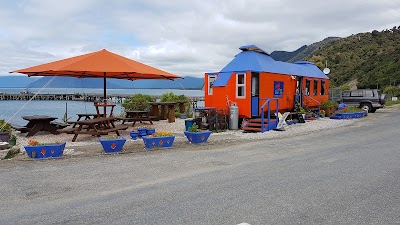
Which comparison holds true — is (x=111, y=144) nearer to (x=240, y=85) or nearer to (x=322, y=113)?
(x=240, y=85)

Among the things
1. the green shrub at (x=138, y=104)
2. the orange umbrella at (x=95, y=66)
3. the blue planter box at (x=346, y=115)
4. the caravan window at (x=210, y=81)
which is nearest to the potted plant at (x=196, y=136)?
the orange umbrella at (x=95, y=66)

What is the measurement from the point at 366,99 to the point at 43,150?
2263 cm

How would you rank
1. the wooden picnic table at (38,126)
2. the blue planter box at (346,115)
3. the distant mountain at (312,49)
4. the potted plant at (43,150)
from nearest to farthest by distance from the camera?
the potted plant at (43,150) < the wooden picnic table at (38,126) < the blue planter box at (346,115) < the distant mountain at (312,49)

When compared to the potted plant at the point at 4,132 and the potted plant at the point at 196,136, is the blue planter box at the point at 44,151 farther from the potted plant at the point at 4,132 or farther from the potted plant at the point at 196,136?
the potted plant at the point at 196,136

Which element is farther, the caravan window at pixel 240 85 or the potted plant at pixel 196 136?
the caravan window at pixel 240 85

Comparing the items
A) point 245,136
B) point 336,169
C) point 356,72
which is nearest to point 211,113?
point 245,136

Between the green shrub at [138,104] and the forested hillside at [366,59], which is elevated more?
the forested hillside at [366,59]

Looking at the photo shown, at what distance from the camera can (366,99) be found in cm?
2473

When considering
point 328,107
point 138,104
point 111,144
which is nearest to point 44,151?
point 111,144

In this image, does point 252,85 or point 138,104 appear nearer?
point 252,85

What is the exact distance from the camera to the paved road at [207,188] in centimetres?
442

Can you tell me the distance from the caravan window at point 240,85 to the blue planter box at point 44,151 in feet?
27.7

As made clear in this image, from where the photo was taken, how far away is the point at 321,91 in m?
22.4

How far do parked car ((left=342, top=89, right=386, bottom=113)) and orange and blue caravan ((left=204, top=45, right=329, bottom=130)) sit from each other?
888 centimetres
